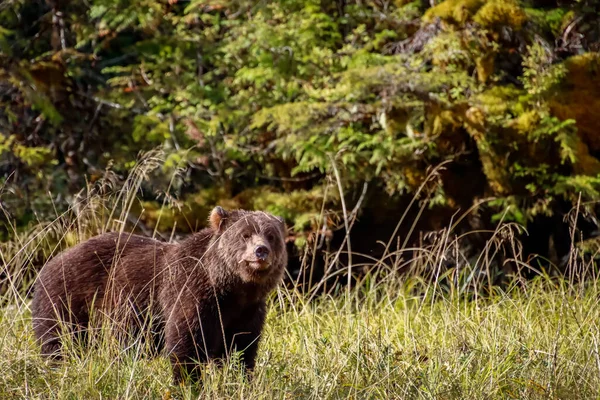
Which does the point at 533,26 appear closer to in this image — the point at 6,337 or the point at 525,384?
the point at 525,384

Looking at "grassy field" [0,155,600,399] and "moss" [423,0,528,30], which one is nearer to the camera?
"grassy field" [0,155,600,399]

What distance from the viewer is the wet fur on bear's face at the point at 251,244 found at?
4.80 meters

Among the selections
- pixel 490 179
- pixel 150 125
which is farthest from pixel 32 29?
pixel 490 179

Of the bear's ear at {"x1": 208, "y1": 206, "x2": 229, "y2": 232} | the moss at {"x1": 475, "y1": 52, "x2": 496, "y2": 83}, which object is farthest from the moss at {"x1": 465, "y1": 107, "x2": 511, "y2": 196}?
the bear's ear at {"x1": 208, "y1": 206, "x2": 229, "y2": 232}

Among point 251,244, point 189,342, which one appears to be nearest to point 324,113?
point 251,244

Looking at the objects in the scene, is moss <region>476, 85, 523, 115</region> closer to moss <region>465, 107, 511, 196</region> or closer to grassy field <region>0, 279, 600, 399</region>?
moss <region>465, 107, 511, 196</region>

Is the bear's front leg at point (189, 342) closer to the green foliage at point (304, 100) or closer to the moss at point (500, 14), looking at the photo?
the green foliage at point (304, 100)

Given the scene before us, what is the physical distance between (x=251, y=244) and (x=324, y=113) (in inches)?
172

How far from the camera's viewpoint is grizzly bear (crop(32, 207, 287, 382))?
482 cm

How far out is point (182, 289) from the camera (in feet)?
15.2

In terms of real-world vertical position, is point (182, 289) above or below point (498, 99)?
above

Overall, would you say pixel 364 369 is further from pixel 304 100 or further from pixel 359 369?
pixel 304 100

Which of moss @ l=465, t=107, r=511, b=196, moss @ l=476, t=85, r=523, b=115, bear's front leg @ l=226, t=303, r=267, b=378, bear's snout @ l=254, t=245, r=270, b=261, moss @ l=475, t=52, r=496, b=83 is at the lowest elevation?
moss @ l=465, t=107, r=511, b=196

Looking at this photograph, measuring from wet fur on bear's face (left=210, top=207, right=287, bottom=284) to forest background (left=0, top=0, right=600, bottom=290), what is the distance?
3273 millimetres
